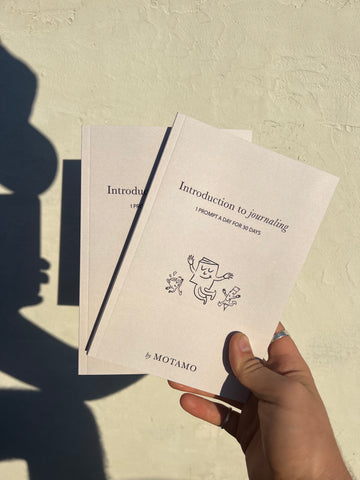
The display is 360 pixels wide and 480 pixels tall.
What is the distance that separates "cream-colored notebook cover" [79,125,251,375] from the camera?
60cm

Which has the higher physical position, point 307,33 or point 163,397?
point 307,33

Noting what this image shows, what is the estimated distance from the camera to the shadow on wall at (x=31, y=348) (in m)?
0.79

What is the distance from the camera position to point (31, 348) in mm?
817

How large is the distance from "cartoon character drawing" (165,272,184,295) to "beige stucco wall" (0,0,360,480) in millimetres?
337

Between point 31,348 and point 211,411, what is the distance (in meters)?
0.47

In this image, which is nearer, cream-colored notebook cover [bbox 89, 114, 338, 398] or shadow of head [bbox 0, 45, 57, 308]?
cream-colored notebook cover [bbox 89, 114, 338, 398]

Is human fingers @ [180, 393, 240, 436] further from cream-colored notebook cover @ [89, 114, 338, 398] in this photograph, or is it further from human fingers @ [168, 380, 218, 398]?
cream-colored notebook cover @ [89, 114, 338, 398]

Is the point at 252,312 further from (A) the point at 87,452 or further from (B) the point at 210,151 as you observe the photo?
(A) the point at 87,452

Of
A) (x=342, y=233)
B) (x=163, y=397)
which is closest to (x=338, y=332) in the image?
(x=342, y=233)

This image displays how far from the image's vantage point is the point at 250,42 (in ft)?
2.60

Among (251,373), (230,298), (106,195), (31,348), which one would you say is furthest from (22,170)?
(251,373)

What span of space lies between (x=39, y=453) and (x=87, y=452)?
0.43 ft

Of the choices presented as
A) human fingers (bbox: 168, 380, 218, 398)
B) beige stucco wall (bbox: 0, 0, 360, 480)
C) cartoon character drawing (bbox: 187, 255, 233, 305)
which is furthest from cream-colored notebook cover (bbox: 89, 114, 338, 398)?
beige stucco wall (bbox: 0, 0, 360, 480)

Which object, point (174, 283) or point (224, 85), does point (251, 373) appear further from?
point (224, 85)
